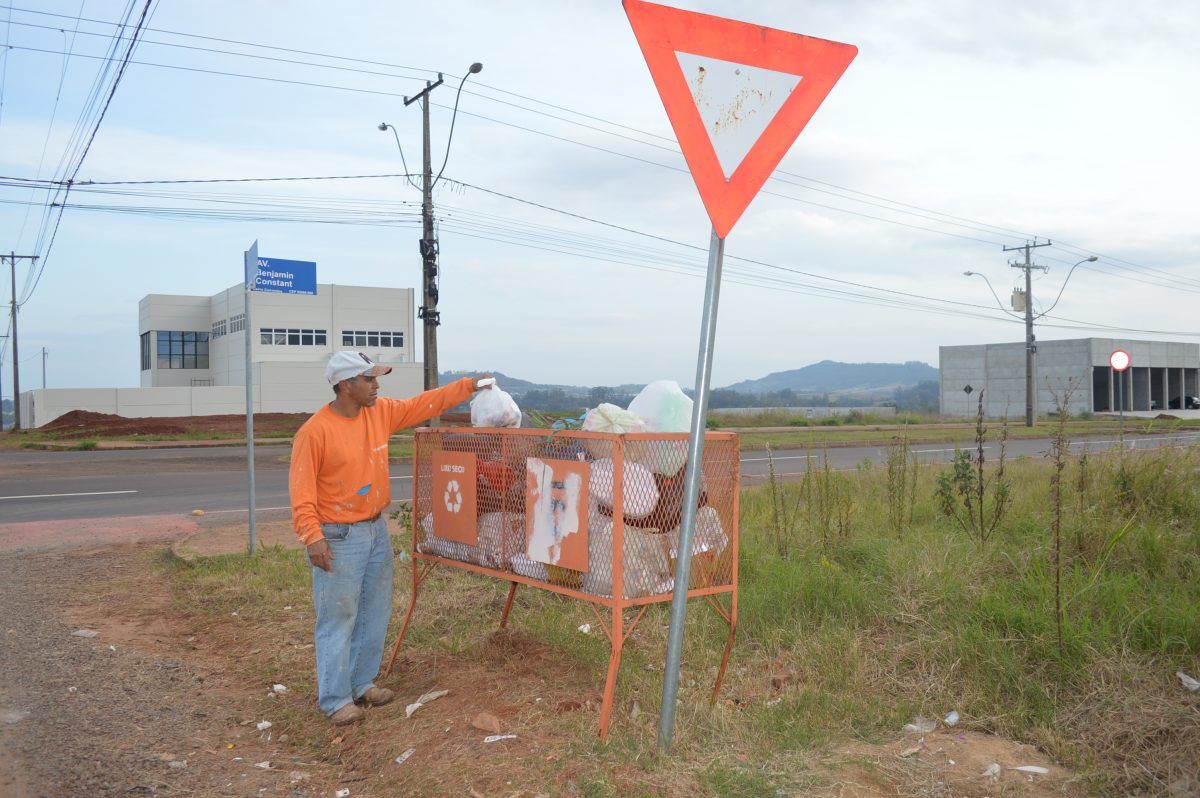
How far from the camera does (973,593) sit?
211 inches

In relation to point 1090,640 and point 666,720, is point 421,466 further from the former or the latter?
point 1090,640

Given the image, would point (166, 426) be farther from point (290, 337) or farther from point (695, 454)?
point (695, 454)

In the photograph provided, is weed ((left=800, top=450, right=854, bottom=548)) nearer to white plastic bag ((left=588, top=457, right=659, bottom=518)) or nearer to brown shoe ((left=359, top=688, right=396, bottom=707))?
Result: white plastic bag ((left=588, top=457, right=659, bottom=518))

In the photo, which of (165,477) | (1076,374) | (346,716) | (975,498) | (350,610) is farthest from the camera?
(1076,374)

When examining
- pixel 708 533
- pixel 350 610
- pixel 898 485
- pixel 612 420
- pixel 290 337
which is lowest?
pixel 350 610

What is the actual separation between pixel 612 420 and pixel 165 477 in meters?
16.3

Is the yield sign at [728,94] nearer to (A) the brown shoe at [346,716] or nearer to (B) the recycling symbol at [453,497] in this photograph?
(B) the recycling symbol at [453,497]

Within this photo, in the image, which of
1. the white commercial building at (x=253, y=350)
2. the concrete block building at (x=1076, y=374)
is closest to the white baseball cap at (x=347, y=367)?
the white commercial building at (x=253, y=350)

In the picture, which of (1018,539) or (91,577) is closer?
(1018,539)

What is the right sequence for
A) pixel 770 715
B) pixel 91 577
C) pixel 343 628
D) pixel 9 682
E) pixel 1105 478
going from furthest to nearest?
1. pixel 91 577
2. pixel 1105 478
3. pixel 9 682
4. pixel 343 628
5. pixel 770 715

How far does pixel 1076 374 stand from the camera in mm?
62562

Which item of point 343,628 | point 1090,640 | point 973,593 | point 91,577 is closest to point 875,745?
point 1090,640

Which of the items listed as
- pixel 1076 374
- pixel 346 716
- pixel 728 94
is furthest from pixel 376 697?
pixel 1076 374

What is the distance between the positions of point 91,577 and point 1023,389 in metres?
66.9
